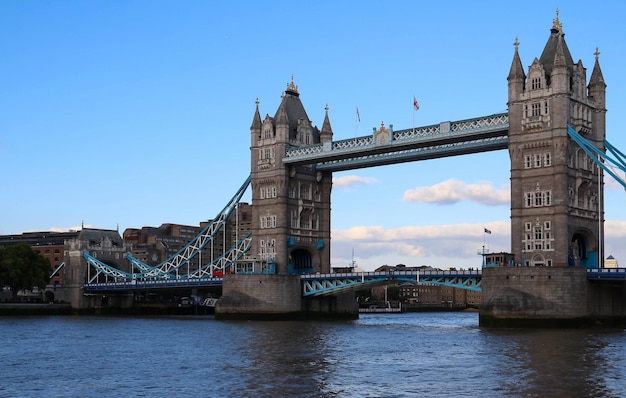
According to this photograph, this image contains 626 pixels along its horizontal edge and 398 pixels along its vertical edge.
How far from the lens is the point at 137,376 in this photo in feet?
146

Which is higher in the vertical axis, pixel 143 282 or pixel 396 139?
pixel 396 139

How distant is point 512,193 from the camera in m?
85.2

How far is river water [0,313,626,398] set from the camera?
39.0m

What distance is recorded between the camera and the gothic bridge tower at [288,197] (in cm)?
10638

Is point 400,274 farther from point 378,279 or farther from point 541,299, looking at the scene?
point 541,299

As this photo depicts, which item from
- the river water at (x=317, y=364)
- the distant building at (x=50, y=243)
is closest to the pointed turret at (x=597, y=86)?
Result: the river water at (x=317, y=364)

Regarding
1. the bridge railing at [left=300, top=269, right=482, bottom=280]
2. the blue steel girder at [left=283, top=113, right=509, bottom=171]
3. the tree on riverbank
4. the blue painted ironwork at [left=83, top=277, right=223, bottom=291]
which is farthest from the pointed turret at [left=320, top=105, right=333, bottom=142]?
the tree on riverbank

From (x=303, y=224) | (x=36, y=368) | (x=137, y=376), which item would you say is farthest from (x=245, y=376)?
(x=303, y=224)

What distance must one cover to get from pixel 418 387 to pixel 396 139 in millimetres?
58097

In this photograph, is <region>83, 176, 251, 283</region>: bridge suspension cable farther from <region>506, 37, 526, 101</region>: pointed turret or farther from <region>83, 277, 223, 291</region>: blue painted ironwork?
<region>506, 37, 526, 101</region>: pointed turret

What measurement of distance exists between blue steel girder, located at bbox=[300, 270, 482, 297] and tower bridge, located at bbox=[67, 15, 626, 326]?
36 cm

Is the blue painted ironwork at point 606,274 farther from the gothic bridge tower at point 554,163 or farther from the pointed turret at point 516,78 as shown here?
the pointed turret at point 516,78

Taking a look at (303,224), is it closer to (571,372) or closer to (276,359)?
(276,359)

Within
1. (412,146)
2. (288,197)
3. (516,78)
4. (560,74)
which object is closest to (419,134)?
(412,146)
